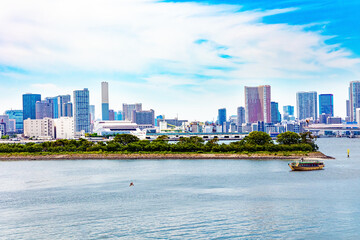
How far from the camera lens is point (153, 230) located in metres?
23.2

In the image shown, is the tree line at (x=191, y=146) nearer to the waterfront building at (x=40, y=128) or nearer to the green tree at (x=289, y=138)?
the green tree at (x=289, y=138)

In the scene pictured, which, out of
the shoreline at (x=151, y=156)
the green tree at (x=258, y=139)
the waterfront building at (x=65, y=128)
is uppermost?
the waterfront building at (x=65, y=128)

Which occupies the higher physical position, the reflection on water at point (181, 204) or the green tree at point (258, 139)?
the green tree at point (258, 139)

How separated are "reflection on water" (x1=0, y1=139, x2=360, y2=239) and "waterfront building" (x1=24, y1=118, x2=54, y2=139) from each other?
114 m

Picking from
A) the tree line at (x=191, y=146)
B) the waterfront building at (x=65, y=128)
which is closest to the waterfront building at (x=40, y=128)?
the waterfront building at (x=65, y=128)

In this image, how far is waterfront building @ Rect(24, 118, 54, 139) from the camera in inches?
6255

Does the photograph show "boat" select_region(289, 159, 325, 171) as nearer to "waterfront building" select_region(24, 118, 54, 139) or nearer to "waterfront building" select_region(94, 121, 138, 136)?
"waterfront building" select_region(24, 118, 54, 139)

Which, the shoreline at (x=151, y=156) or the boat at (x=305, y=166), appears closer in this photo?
the boat at (x=305, y=166)

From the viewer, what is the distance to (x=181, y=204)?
96.4ft

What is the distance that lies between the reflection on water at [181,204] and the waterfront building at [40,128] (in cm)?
11367

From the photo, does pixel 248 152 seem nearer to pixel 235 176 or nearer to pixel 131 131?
pixel 235 176

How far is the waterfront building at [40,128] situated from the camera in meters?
159

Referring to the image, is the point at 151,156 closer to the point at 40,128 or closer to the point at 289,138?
the point at 289,138

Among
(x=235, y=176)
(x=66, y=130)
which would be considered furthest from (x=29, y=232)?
(x=66, y=130)
